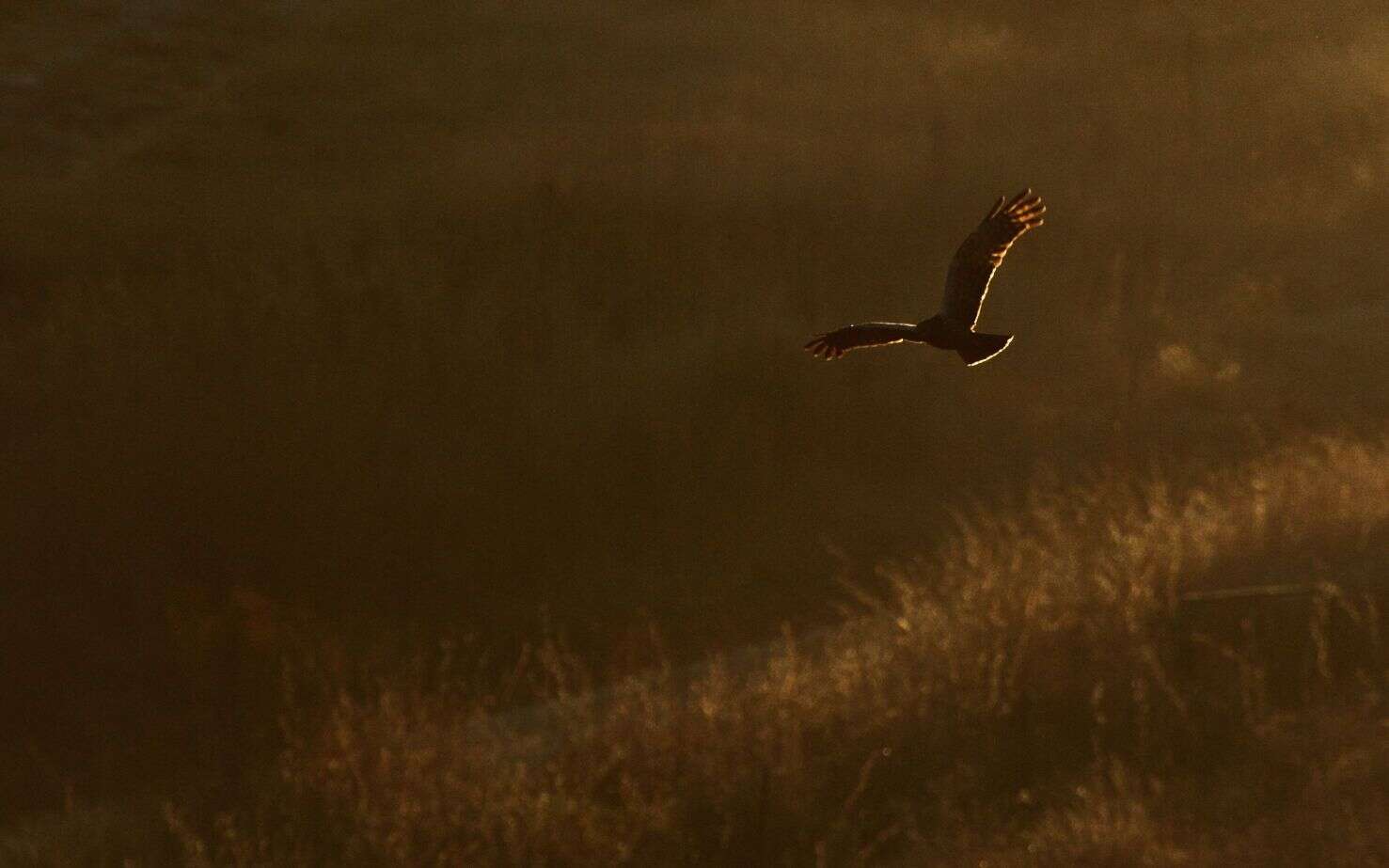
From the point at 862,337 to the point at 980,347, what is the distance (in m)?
0.06

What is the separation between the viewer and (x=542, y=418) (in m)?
23.4

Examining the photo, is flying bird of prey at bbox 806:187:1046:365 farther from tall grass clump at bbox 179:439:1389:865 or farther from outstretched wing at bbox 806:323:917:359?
tall grass clump at bbox 179:439:1389:865

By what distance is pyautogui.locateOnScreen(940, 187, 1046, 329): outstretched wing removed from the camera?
0.95 meters

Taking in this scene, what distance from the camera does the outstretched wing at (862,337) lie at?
90cm

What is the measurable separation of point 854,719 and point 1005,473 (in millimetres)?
10347

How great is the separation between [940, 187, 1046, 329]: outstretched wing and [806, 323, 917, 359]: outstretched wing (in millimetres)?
36

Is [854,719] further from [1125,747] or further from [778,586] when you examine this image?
[778,586]

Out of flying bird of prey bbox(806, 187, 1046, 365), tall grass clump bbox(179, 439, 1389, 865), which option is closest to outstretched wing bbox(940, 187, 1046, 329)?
flying bird of prey bbox(806, 187, 1046, 365)

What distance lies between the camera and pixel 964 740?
11.4 metres

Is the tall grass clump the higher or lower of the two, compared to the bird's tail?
lower

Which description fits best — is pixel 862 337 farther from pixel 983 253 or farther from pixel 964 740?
pixel 964 740

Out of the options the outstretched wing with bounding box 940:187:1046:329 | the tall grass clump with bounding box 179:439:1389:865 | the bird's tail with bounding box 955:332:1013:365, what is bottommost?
the tall grass clump with bounding box 179:439:1389:865

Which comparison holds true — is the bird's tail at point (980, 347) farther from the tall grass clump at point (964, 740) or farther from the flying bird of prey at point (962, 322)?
the tall grass clump at point (964, 740)

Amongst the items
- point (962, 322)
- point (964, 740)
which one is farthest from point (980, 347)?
point (964, 740)
